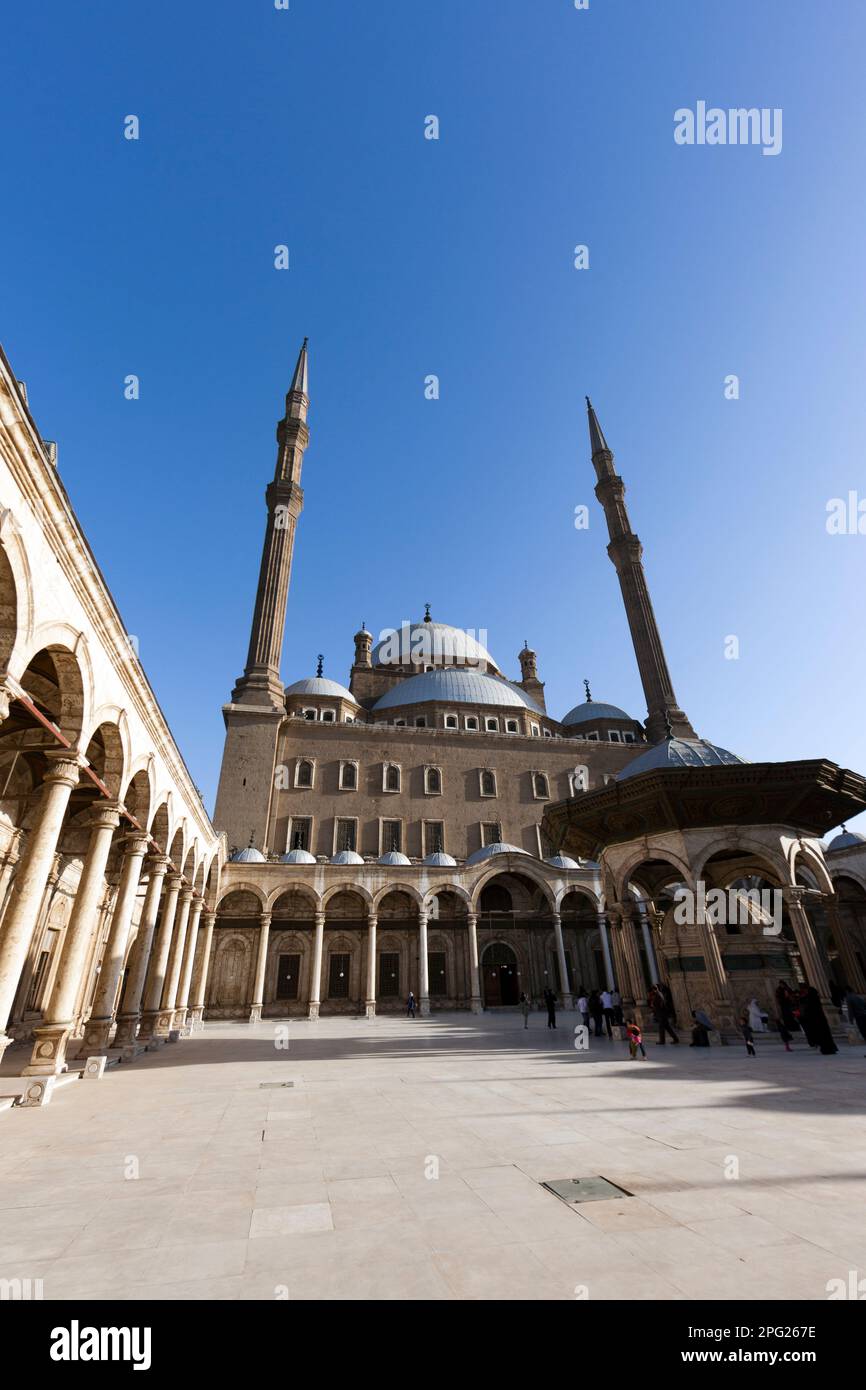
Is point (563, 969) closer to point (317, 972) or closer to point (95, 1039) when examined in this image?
point (317, 972)

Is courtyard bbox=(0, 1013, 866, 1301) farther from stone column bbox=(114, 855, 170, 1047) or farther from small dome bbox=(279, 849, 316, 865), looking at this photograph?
small dome bbox=(279, 849, 316, 865)

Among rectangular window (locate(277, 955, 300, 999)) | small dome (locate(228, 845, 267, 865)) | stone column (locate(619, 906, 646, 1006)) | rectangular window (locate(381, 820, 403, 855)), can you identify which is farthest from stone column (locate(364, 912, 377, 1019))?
stone column (locate(619, 906, 646, 1006))

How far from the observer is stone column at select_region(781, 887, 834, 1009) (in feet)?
44.6

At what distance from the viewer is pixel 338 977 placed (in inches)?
1217

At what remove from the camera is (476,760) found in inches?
1499

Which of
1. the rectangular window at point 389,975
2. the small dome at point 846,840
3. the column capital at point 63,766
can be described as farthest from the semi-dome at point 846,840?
the column capital at point 63,766

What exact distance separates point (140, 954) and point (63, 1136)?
9.77 metres

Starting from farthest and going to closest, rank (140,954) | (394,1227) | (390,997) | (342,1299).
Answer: (390,997) → (140,954) → (394,1227) → (342,1299)

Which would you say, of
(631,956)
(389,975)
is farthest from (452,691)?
(631,956)

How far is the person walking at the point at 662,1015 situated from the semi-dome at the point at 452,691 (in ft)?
93.9

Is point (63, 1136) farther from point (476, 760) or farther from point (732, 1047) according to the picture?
point (476, 760)

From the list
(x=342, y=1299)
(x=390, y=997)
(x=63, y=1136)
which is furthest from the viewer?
(x=390, y=997)

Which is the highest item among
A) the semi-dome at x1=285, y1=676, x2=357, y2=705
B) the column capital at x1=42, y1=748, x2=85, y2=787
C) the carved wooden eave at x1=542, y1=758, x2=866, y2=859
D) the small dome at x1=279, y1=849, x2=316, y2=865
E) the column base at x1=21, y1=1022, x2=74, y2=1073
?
the semi-dome at x1=285, y1=676, x2=357, y2=705
